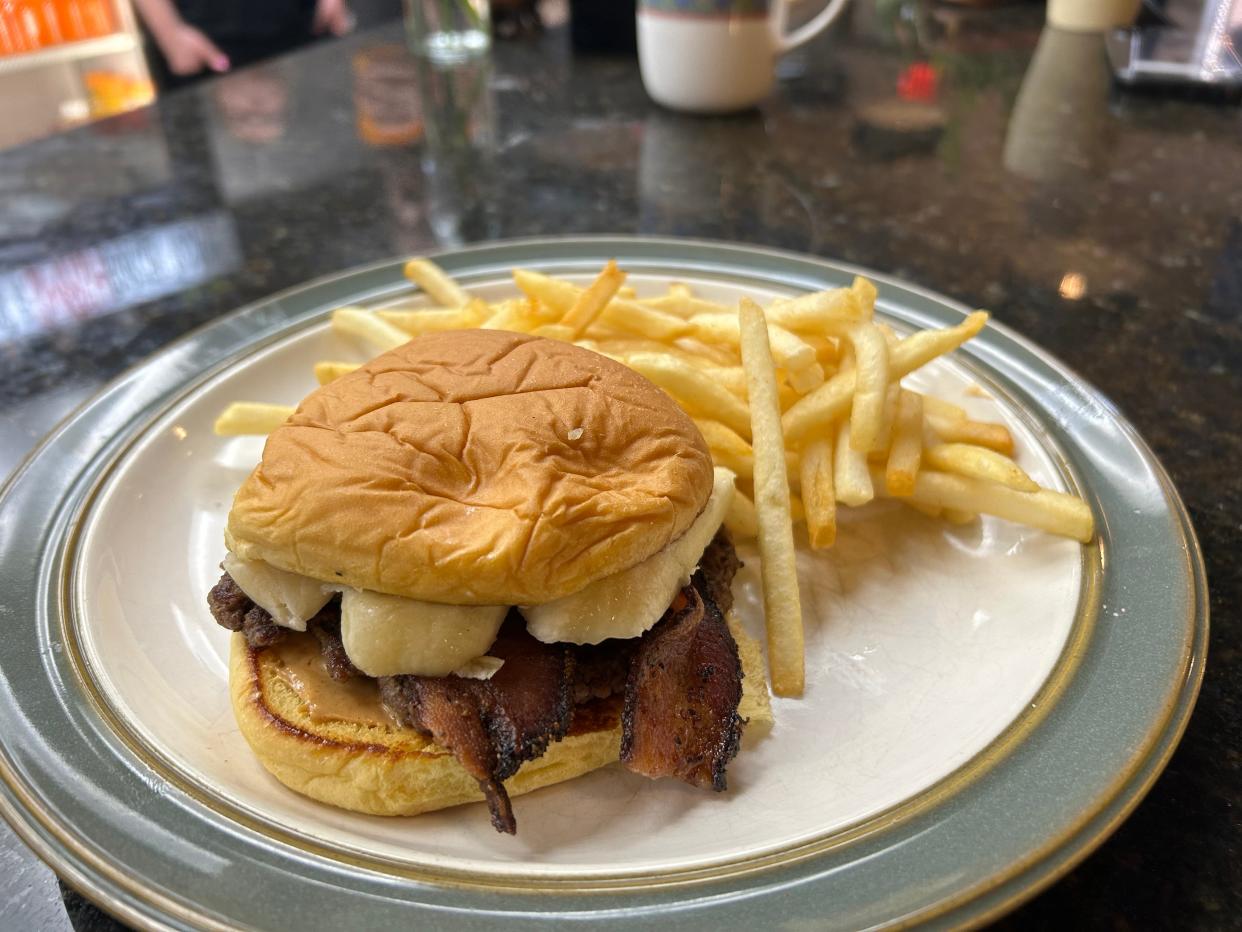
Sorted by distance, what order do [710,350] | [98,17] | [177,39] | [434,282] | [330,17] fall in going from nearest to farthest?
[710,350], [434,282], [177,39], [330,17], [98,17]

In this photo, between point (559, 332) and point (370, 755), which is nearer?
point (370, 755)

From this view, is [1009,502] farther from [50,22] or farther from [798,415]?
[50,22]

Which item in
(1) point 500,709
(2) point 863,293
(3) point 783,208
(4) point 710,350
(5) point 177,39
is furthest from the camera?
(5) point 177,39

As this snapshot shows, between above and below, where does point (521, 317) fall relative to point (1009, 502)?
above

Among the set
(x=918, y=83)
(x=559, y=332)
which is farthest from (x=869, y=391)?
(x=918, y=83)

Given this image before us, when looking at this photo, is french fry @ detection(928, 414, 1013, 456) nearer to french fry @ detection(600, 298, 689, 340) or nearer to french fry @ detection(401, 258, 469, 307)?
french fry @ detection(600, 298, 689, 340)

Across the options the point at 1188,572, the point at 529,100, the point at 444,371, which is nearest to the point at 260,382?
the point at 444,371

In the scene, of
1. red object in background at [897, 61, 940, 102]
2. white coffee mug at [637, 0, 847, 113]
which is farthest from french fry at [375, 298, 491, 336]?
red object in background at [897, 61, 940, 102]
